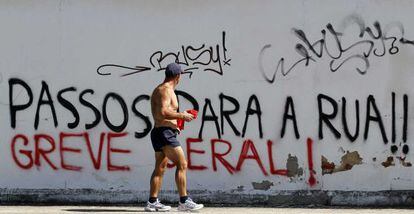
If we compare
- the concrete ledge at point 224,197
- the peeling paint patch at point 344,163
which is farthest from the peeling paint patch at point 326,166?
the concrete ledge at point 224,197

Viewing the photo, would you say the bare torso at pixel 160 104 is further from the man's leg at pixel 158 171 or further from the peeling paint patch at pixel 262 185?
the peeling paint patch at pixel 262 185

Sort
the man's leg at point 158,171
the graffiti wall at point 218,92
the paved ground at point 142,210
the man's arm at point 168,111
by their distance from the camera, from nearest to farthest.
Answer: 1. the man's arm at point 168,111
2. the man's leg at point 158,171
3. the paved ground at point 142,210
4. the graffiti wall at point 218,92

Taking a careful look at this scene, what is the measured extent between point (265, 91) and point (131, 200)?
1.93 metres

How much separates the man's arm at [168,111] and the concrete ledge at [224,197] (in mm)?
1479

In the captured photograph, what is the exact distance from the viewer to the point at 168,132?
364 inches

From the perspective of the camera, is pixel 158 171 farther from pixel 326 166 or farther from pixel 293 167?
pixel 326 166

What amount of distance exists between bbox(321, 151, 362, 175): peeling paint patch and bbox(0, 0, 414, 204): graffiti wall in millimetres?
11

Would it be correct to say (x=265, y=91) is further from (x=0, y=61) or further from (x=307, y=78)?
(x=0, y=61)

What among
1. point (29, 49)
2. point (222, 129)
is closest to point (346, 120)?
point (222, 129)

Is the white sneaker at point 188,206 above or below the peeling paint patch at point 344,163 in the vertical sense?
below

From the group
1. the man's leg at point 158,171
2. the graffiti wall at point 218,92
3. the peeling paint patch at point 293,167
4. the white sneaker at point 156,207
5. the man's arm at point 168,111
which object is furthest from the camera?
the peeling paint patch at point 293,167

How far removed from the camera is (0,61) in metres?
10.4

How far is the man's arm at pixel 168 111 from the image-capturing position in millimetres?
9094

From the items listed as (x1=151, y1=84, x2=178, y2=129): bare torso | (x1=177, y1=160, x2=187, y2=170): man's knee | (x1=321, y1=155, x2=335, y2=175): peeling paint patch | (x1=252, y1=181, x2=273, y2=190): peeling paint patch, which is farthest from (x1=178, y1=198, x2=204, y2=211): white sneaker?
(x1=321, y1=155, x2=335, y2=175): peeling paint patch
